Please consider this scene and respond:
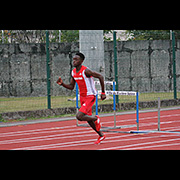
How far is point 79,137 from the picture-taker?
10.5 metres

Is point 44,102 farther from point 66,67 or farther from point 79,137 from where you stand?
point 79,137

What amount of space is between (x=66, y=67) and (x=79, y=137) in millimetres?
9384

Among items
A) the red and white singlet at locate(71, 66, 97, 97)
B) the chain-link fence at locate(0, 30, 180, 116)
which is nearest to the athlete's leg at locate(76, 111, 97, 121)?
the red and white singlet at locate(71, 66, 97, 97)

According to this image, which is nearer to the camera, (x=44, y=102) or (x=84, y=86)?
(x=84, y=86)

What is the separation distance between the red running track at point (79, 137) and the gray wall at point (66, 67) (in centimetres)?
461

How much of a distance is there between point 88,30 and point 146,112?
143 inches

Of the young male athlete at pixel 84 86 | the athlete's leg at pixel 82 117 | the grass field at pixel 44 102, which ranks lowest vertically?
the grass field at pixel 44 102

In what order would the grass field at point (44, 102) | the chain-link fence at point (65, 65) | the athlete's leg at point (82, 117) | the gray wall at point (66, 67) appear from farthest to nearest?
the gray wall at point (66, 67) → the chain-link fence at point (65, 65) → the grass field at point (44, 102) → the athlete's leg at point (82, 117)

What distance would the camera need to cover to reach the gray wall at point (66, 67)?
1842 cm

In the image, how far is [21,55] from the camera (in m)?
19.7

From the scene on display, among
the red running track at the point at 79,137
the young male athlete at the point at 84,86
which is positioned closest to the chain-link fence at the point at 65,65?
the red running track at the point at 79,137

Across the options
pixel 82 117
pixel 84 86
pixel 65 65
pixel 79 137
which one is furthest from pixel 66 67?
pixel 82 117

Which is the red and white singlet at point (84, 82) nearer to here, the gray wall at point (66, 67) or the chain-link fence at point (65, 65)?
the chain-link fence at point (65, 65)

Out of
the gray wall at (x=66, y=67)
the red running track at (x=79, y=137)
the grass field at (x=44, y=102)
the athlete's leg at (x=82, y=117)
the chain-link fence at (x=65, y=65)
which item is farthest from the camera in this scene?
the gray wall at (x=66, y=67)
